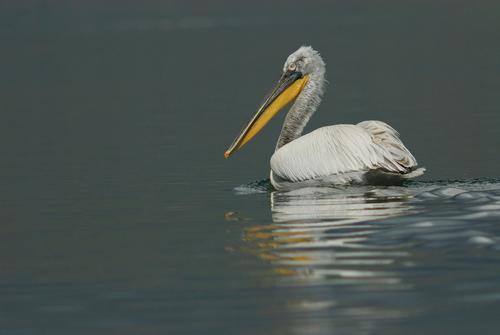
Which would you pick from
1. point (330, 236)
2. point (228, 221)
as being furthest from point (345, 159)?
point (330, 236)

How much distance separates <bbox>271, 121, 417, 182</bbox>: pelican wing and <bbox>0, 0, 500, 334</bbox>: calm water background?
20 cm

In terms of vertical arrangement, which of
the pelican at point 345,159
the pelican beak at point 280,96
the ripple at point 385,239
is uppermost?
the pelican beak at point 280,96

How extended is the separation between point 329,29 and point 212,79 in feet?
79.9

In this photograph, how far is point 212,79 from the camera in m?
26.3

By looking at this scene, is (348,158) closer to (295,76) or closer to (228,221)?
(228,221)

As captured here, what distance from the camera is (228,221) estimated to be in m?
9.02

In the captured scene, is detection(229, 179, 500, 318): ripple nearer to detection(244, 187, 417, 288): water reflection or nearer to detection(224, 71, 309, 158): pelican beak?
detection(244, 187, 417, 288): water reflection

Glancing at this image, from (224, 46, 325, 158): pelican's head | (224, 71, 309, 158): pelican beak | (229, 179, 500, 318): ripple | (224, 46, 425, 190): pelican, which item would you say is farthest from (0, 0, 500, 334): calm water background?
(224, 46, 325, 158): pelican's head

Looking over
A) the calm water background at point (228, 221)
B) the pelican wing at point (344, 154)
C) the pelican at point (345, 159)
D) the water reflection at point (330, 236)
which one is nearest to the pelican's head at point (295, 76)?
the calm water background at point (228, 221)

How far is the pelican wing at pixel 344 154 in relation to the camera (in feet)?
32.6

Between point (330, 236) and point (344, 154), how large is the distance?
216cm

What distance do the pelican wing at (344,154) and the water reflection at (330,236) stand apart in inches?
6.7

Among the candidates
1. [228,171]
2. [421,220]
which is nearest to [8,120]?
[228,171]

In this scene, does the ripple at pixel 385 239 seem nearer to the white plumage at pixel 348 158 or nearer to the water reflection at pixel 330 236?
the water reflection at pixel 330 236
